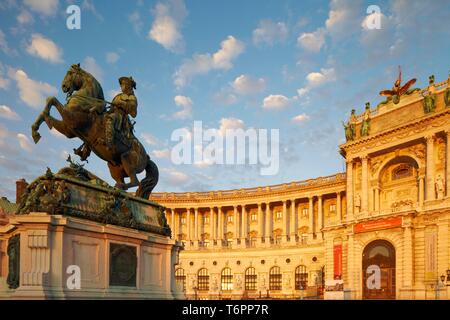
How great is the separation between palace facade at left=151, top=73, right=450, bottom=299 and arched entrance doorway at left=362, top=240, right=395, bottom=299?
0.41 ft

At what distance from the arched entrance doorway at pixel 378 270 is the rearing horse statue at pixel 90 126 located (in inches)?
1906

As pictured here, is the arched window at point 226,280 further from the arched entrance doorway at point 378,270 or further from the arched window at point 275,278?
the arched entrance doorway at point 378,270

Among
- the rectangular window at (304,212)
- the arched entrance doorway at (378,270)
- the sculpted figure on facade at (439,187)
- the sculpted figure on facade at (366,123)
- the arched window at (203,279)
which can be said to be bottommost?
the arched window at (203,279)

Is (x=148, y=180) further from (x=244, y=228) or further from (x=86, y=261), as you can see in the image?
(x=244, y=228)

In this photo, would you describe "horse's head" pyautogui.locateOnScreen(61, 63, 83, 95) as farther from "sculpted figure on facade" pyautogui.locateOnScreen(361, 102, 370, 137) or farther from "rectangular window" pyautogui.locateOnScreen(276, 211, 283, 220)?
→ "rectangular window" pyautogui.locateOnScreen(276, 211, 283, 220)

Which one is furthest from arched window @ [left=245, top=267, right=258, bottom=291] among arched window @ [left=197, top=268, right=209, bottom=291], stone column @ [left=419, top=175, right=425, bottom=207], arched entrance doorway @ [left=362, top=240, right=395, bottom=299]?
stone column @ [left=419, top=175, right=425, bottom=207]

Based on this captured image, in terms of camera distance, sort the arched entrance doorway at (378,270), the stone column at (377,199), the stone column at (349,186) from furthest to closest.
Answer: the stone column at (349,186) < the stone column at (377,199) < the arched entrance doorway at (378,270)

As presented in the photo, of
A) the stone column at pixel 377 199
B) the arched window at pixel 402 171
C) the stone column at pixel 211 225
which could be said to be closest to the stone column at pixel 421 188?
the arched window at pixel 402 171

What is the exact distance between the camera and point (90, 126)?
643 inches

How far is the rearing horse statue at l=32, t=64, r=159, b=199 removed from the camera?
15.6m

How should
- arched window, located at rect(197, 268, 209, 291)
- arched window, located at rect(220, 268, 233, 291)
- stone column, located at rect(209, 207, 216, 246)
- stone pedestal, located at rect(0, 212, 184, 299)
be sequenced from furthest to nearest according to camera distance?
stone column, located at rect(209, 207, 216, 246) → arched window, located at rect(197, 268, 209, 291) → arched window, located at rect(220, 268, 233, 291) → stone pedestal, located at rect(0, 212, 184, 299)

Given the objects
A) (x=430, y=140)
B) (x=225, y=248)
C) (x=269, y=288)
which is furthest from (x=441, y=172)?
(x=225, y=248)

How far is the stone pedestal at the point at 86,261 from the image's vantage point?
12.8 meters
